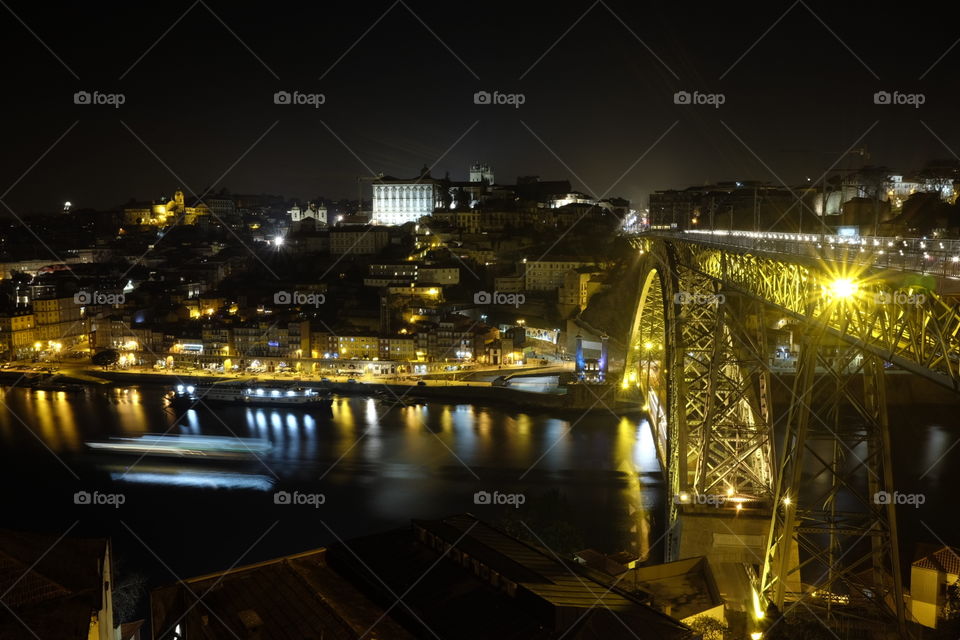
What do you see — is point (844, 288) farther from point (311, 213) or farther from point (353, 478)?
point (311, 213)

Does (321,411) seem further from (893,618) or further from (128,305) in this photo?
(893,618)

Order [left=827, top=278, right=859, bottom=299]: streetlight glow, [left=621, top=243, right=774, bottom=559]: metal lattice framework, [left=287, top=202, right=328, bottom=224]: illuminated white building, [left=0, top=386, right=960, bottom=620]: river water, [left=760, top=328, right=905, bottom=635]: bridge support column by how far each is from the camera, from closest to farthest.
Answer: [left=827, top=278, right=859, bottom=299]: streetlight glow
[left=760, top=328, right=905, bottom=635]: bridge support column
[left=621, top=243, right=774, bottom=559]: metal lattice framework
[left=0, top=386, right=960, bottom=620]: river water
[left=287, top=202, right=328, bottom=224]: illuminated white building

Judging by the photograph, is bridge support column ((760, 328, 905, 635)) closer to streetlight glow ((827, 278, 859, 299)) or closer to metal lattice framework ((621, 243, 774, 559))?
streetlight glow ((827, 278, 859, 299))

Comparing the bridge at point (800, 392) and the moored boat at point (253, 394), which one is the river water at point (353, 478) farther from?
the bridge at point (800, 392)

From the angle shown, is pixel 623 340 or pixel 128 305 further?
pixel 128 305

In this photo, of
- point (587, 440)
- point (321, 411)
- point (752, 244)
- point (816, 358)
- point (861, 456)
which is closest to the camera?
point (816, 358)

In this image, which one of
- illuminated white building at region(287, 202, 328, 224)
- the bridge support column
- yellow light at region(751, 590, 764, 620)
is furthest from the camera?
illuminated white building at region(287, 202, 328, 224)

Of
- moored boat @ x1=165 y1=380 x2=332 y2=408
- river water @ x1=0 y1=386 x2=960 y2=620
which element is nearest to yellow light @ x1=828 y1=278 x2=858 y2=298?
river water @ x1=0 y1=386 x2=960 y2=620

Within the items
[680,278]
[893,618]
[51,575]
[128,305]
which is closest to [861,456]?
[680,278]

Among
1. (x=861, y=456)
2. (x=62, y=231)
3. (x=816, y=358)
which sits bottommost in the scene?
(x=861, y=456)
